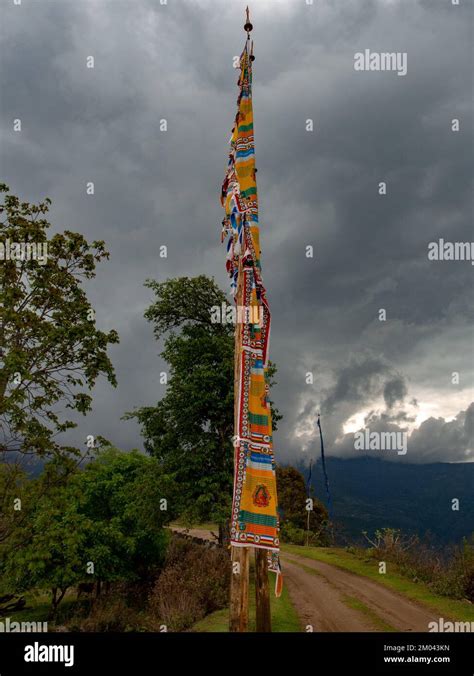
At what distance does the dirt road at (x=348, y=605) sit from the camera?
13.7m

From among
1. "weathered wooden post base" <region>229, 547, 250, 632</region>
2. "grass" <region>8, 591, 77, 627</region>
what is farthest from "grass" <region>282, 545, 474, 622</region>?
"grass" <region>8, 591, 77, 627</region>

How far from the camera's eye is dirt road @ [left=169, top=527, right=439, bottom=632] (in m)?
13.7

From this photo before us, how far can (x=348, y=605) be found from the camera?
15961mm

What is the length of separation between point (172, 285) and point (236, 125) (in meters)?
12.9

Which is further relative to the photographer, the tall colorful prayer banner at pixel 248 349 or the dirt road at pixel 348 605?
the dirt road at pixel 348 605

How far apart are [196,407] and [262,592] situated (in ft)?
39.9

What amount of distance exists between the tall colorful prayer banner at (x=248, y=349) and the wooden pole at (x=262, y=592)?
0.67ft

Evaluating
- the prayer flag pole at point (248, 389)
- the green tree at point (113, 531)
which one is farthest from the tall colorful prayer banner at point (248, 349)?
the green tree at point (113, 531)

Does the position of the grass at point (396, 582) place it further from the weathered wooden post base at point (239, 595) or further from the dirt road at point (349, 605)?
the weathered wooden post base at point (239, 595)

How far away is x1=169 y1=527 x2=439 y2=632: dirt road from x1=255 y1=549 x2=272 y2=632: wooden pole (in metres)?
5.63

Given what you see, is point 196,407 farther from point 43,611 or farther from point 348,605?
point 43,611

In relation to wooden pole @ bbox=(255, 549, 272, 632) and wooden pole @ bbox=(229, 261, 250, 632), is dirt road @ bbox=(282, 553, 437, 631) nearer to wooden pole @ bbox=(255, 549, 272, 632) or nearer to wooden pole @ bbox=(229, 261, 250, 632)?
wooden pole @ bbox=(255, 549, 272, 632)
